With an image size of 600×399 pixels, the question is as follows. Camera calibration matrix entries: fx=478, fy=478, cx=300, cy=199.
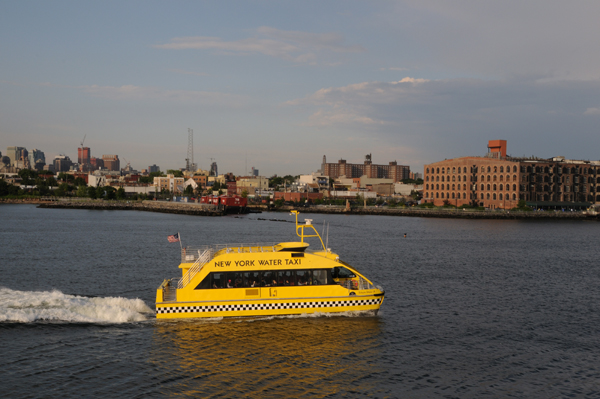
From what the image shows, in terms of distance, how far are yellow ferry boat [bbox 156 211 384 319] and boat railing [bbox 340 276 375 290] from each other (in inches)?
12.6

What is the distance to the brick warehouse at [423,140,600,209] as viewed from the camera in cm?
14662

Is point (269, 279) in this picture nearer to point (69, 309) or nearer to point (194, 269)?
point (194, 269)

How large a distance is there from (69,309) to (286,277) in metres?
12.2

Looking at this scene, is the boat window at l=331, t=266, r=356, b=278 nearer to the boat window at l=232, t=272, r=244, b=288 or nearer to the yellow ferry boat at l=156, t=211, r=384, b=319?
the yellow ferry boat at l=156, t=211, r=384, b=319

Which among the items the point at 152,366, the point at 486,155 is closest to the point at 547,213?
the point at 486,155

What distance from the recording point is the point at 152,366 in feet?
66.4

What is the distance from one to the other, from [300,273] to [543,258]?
Answer: 138 ft

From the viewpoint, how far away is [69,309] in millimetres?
26484

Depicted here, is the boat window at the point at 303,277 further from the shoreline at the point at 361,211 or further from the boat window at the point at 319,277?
the shoreline at the point at 361,211

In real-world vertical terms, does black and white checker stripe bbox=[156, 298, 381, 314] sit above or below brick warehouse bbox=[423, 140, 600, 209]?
below

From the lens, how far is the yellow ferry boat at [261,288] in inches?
984

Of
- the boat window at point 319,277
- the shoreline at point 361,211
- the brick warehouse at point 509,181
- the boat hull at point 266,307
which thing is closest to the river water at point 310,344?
the boat hull at point 266,307

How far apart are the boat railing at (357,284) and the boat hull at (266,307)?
27.2 inches

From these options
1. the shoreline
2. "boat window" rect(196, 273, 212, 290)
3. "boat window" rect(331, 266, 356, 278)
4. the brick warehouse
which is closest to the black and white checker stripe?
"boat window" rect(196, 273, 212, 290)
